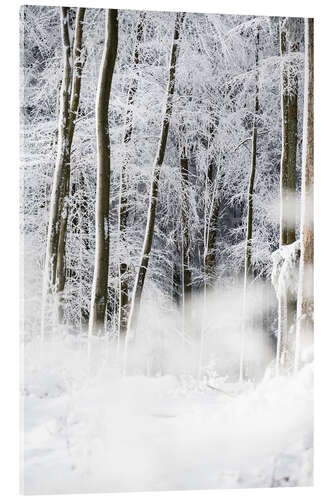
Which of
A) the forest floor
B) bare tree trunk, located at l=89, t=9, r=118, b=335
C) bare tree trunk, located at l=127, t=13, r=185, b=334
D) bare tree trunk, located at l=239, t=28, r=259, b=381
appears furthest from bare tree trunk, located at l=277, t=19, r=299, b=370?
bare tree trunk, located at l=89, t=9, r=118, b=335

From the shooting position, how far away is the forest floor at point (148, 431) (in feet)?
12.9

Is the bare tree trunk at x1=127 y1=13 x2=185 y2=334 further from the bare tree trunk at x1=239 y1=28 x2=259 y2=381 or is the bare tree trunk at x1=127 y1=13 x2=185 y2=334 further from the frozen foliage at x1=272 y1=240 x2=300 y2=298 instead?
the frozen foliage at x1=272 y1=240 x2=300 y2=298

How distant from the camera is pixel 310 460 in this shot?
4367mm

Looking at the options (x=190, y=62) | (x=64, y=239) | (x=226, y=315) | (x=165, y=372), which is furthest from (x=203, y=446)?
(x=190, y=62)

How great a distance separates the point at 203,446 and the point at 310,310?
1065 millimetres

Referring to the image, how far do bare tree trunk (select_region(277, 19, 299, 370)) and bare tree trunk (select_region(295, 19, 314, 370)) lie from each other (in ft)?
0.22

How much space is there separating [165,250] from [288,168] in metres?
0.90

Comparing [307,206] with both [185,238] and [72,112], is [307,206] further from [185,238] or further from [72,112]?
[72,112]

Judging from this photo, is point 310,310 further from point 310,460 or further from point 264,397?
point 310,460

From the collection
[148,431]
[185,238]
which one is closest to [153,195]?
[185,238]

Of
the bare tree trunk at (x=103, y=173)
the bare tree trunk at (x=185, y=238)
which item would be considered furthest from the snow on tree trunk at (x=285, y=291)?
the bare tree trunk at (x=103, y=173)

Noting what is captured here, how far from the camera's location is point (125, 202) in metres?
4.33

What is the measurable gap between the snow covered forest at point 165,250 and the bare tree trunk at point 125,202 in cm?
1

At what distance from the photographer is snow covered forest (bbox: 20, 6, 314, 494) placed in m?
4.03
